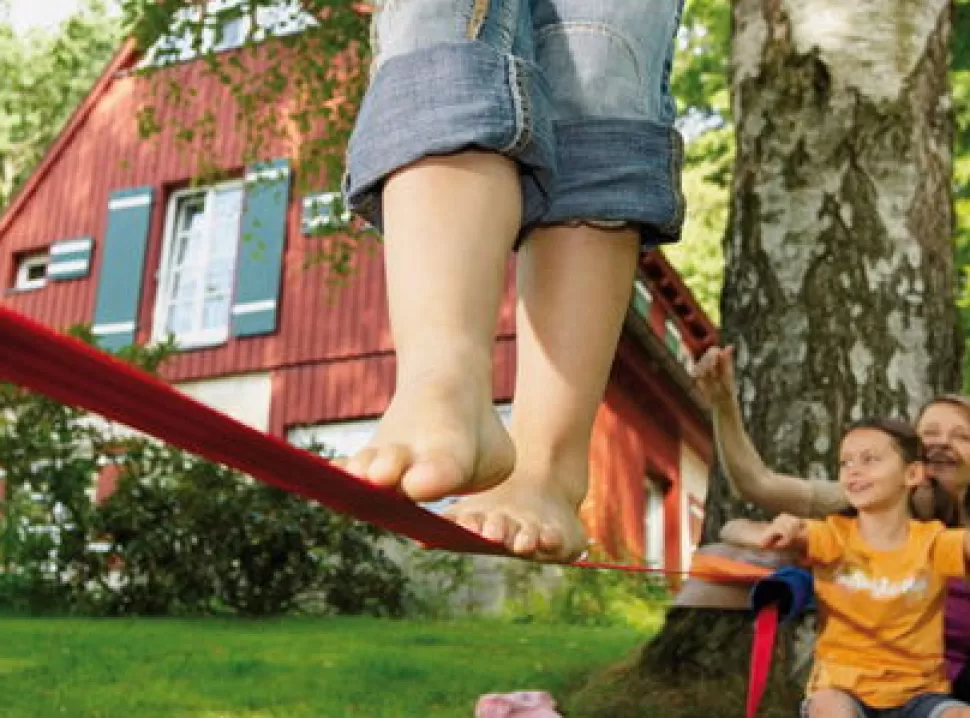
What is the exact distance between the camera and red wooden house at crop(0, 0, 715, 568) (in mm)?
12508

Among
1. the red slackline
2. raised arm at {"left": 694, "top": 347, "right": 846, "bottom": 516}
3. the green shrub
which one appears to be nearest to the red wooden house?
the green shrub

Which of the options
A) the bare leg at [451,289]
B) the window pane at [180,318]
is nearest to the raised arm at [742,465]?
the bare leg at [451,289]

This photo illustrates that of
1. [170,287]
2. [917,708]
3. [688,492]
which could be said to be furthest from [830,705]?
[688,492]

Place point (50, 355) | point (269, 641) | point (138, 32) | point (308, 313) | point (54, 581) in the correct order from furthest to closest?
1. point (308, 313)
2. point (54, 581)
3. point (138, 32)
4. point (269, 641)
5. point (50, 355)

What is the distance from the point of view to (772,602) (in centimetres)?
273

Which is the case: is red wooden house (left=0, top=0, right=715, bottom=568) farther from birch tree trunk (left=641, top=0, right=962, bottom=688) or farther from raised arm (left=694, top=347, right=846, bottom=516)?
raised arm (left=694, top=347, right=846, bottom=516)

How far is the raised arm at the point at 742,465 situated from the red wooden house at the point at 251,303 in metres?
7.94

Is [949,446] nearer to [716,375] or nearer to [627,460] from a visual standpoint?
[716,375]

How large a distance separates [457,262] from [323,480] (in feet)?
1.32

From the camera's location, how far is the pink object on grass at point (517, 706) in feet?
10.5

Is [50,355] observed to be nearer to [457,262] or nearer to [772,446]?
[457,262]

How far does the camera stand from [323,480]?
1.32 meters

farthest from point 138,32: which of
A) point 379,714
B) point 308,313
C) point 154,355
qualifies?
point 379,714

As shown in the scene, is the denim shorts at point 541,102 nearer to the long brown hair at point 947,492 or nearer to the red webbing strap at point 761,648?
the red webbing strap at point 761,648
